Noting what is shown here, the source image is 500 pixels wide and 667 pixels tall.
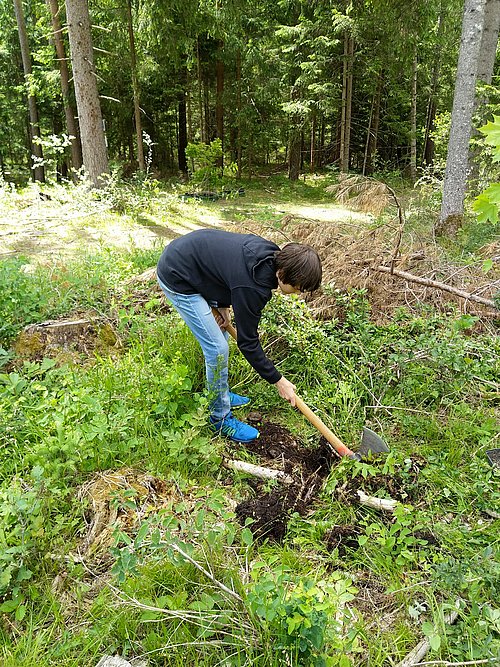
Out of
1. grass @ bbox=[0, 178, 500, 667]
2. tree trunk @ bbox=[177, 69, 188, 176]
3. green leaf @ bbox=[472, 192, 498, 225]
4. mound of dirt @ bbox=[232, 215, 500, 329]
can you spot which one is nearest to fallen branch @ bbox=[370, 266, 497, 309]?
mound of dirt @ bbox=[232, 215, 500, 329]

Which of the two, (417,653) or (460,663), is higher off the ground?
(460,663)

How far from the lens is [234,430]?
2.80m

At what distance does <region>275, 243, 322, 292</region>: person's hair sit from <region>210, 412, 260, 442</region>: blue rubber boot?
1033 mm

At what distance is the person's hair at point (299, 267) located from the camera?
219 centimetres

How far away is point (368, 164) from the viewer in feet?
51.7

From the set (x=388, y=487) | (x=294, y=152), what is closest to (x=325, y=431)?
(x=388, y=487)

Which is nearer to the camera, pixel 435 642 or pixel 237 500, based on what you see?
pixel 435 642

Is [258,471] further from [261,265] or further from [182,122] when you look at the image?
[182,122]

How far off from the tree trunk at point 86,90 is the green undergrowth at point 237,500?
519 centimetres

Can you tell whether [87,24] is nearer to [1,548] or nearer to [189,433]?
[189,433]

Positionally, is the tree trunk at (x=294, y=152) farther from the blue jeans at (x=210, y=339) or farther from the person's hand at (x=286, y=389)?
the person's hand at (x=286, y=389)

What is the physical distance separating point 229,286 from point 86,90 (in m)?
7.37

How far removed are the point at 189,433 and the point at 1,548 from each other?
988mm

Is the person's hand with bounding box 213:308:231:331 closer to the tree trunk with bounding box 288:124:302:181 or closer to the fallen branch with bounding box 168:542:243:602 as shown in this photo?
the fallen branch with bounding box 168:542:243:602
